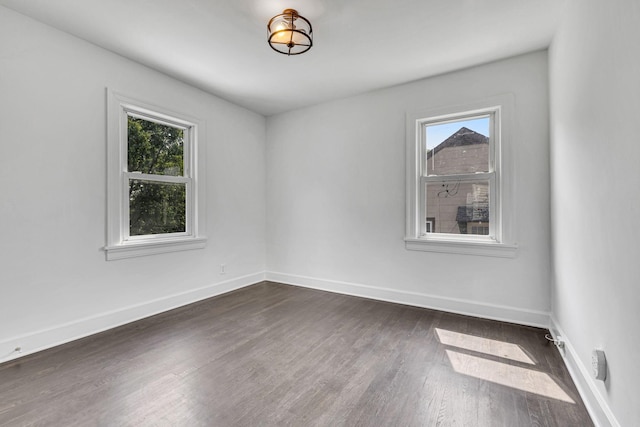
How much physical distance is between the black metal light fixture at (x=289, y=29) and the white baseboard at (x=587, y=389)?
9.79 ft

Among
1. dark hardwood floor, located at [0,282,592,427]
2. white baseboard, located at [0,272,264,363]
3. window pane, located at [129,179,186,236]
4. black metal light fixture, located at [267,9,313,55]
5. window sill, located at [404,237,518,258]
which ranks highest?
black metal light fixture, located at [267,9,313,55]

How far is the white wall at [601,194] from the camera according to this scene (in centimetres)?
124

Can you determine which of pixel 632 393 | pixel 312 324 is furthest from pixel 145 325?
pixel 632 393

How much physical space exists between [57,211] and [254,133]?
271 centimetres

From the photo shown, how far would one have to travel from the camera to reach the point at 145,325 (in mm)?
2939

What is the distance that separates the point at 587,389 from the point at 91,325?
3.82 meters

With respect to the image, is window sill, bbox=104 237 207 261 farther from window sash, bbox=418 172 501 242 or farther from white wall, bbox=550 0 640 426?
white wall, bbox=550 0 640 426

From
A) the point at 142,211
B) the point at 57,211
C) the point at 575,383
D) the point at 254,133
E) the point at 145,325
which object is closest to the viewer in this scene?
the point at 575,383

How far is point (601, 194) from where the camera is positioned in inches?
61.3

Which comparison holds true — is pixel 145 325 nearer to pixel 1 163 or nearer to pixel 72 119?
pixel 1 163

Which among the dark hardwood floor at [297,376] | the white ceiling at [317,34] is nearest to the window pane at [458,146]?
the white ceiling at [317,34]

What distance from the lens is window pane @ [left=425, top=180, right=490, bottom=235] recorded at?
10.6ft

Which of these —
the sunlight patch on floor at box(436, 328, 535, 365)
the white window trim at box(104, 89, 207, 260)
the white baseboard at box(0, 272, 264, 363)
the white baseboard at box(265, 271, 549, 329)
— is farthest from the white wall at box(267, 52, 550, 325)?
the white baseboard at box(0, 272, 264, 363)

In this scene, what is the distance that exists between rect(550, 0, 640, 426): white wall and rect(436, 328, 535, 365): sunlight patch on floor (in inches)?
12.7
